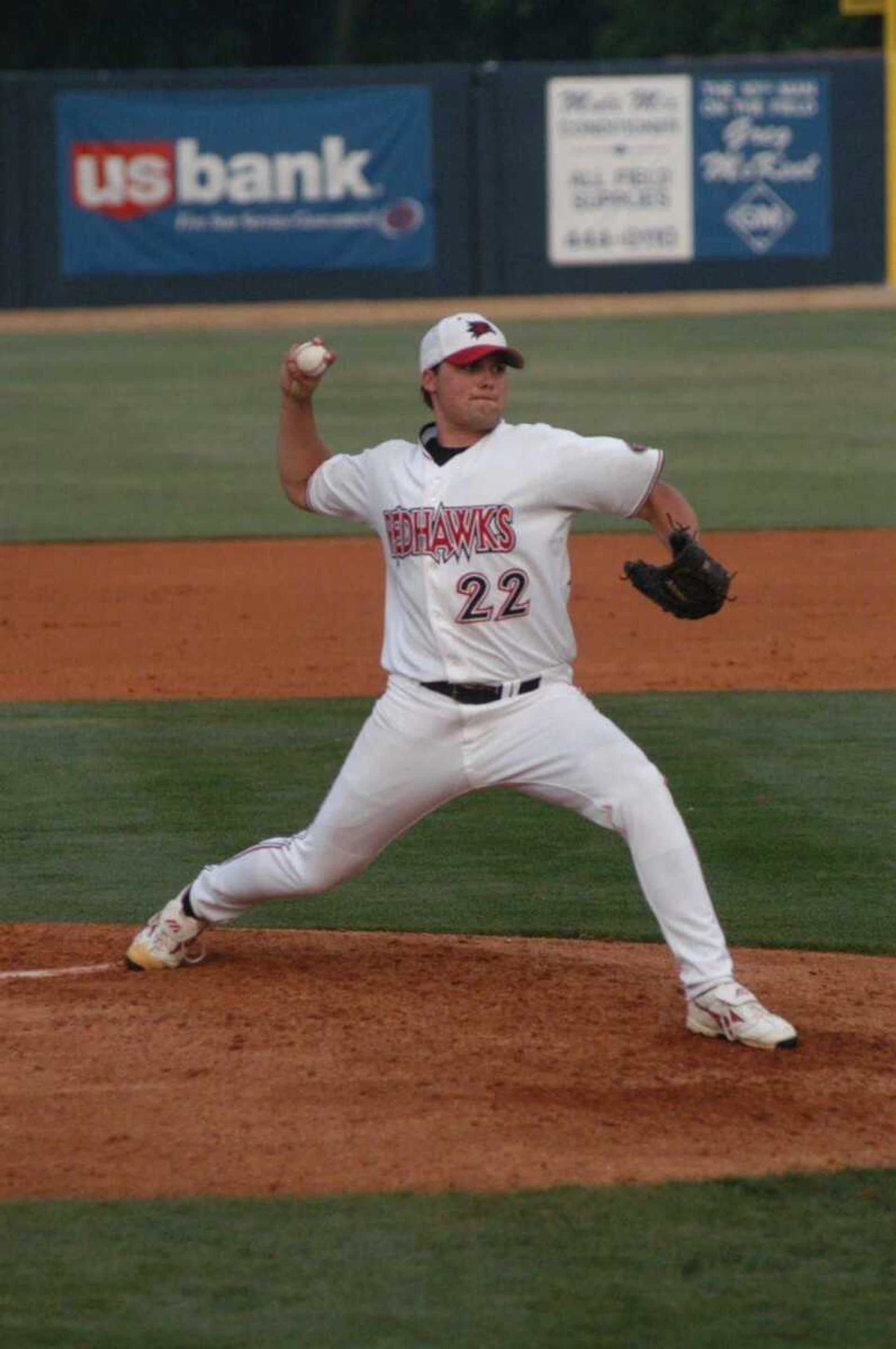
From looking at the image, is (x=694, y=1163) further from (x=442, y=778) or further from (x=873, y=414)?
(x=873, y=414)

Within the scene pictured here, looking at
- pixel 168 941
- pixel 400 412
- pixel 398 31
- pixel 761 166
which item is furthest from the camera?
pixel 398 31

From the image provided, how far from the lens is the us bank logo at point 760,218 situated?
2736 centimetres

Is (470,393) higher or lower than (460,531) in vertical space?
higher

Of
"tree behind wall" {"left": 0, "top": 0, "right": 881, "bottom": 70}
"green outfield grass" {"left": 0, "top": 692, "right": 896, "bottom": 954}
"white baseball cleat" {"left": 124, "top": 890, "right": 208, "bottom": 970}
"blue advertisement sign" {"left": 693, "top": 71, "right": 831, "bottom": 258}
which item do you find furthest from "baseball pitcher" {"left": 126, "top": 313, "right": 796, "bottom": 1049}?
"tree behind wall" {"left": 0, "top": 0, "right": 881, "bottom": 70}

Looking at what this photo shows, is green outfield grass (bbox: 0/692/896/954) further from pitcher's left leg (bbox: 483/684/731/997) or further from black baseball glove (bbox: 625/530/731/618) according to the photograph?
black baseball glove (bbox: 625/530/731/618)

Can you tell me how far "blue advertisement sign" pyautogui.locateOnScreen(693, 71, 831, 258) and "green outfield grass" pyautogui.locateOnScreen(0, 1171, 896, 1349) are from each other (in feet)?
78.0

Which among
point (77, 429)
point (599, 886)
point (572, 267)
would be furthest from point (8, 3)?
point (599, 886)

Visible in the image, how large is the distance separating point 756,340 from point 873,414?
549 cm

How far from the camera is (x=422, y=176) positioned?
27094 millimetres

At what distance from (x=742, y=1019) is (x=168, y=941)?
151 centimetres

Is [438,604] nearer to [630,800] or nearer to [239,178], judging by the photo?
[630,800]

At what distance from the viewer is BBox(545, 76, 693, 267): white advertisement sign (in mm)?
26875

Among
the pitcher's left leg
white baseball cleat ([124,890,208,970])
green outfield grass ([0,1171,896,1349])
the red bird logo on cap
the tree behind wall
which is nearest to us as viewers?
green outfield grass ([0,1171,896,1349])

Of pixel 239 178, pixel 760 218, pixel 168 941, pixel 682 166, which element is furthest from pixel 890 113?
pixel 168 941
